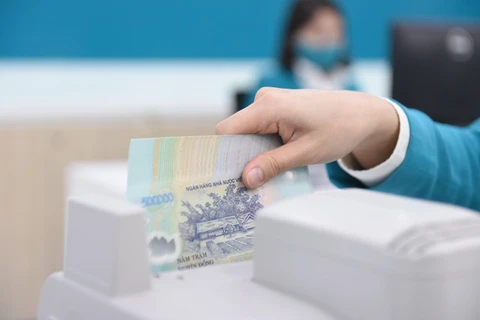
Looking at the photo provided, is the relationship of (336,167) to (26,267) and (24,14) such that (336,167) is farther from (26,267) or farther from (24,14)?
(24,14)

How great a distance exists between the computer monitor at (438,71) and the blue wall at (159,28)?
1.60 meters

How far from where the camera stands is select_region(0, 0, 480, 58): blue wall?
108 inches

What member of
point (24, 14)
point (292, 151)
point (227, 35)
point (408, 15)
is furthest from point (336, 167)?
point (408, 15)

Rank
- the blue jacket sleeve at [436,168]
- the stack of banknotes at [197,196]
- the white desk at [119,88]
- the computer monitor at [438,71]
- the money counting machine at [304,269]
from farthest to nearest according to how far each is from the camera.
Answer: the white desk at [119,88], the computer monitor at [438,71], the blue jacket sleeve at [436,168], the stack of banknotes at [197,196], the money counting machine at [304,269]

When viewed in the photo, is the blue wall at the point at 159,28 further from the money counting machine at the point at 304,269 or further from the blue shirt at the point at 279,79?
the money counting machine at the point at 304,269

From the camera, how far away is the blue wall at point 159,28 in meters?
2.75

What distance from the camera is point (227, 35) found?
10.5ft

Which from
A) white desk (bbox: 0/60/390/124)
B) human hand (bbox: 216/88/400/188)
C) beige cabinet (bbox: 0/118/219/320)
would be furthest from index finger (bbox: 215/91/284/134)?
white desk (bbox: 0/60/390/124)

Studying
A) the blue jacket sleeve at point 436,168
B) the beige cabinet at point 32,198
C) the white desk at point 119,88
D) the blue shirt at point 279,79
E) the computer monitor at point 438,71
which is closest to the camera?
the blue jacket sleeve at point 436,168

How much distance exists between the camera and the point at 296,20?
275 centimetres

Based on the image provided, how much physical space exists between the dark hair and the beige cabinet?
801mm

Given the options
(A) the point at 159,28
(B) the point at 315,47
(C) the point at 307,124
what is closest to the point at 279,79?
(B) the point at 315,47

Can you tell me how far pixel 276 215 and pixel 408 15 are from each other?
11.1 feet

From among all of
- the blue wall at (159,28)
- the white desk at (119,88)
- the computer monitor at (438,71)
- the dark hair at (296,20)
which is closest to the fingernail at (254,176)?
the computer monitor at (438,71)
